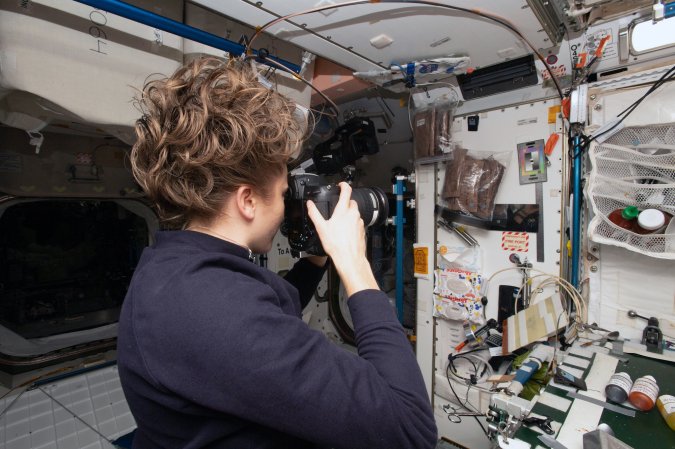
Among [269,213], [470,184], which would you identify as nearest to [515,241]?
[470,184]

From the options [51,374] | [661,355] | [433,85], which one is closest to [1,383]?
[51,374]

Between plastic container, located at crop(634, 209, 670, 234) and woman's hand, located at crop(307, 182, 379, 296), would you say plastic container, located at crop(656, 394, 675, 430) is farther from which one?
woman's hand, located at crop(307, 182, 379, 296)

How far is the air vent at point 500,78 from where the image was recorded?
1.99m

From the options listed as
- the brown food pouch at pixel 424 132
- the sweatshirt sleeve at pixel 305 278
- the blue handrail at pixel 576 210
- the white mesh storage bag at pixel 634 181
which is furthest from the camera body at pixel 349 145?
the sweatshirt sleeve at pixel 305 278

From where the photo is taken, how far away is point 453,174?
7.57 feet

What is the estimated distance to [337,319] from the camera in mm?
3945

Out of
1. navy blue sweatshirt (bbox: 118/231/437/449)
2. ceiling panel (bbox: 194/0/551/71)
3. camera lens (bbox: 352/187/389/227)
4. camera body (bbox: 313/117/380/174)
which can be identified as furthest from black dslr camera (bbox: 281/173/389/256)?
camera body (bbox: 313/117/380/174)

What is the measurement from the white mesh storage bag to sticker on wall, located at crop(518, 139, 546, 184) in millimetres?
260

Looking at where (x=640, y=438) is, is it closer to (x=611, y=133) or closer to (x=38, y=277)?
(x=611, y=133)

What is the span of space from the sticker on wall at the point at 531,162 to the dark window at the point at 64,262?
13.2 feet

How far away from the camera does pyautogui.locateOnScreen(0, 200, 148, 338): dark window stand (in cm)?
336

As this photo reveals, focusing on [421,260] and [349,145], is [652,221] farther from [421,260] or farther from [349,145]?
[349,145]

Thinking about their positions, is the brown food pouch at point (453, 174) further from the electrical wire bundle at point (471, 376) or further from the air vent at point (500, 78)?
the electrical wire bundle at point (471, 376)

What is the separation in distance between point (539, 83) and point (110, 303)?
4851 mm
